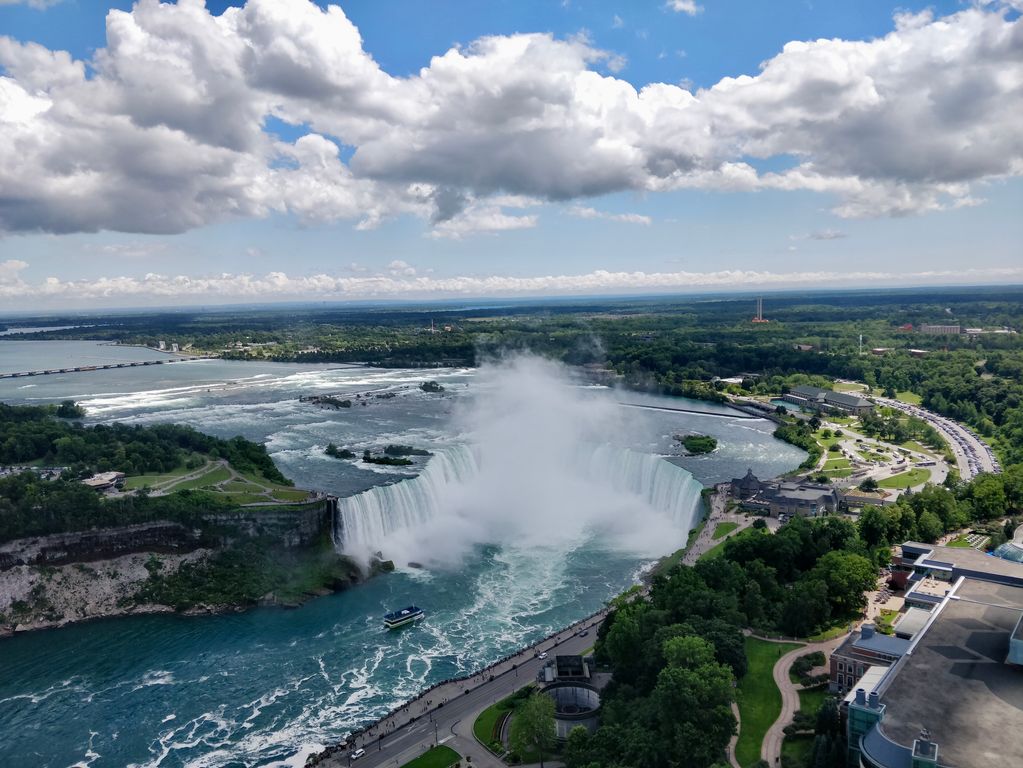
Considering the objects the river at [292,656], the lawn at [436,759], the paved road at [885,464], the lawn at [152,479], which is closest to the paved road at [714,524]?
the river at [292,656]

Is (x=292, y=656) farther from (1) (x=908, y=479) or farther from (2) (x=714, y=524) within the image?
(1) (x=908, y=479)

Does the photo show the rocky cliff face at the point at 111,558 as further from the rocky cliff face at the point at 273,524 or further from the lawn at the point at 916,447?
the lawn at the point at 916,447

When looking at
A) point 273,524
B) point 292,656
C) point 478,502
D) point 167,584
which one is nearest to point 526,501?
point 478,502

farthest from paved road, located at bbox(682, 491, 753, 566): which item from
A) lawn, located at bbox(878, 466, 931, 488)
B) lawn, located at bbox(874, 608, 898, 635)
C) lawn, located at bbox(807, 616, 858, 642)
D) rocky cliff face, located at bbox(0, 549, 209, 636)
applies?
rocky cliff face, located at bbox(0, 549, 209, 636)

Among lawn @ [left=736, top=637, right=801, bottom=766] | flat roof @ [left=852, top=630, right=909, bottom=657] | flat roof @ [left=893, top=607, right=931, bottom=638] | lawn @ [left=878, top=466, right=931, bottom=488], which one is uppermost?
flat roof @ [left=852, top=630, right=909, bottom=657]

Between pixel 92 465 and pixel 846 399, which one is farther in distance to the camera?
pixel 846 399

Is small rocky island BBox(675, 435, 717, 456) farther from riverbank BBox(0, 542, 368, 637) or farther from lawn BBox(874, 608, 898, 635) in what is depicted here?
lawn BBox(874, 608, 898, 635)
